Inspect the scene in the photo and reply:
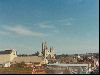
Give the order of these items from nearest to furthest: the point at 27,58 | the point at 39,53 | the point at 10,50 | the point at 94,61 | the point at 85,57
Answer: the point at 94,61 < the point at 85,57 < the point at 27,58 < the point at 10,50 < the point at 39,53

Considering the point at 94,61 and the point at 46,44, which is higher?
the point at 46,44

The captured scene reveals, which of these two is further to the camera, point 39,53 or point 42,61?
point 39,53

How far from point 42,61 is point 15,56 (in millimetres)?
2936

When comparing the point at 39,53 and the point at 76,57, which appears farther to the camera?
the point at 39,53

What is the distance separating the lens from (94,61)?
40.3 feet

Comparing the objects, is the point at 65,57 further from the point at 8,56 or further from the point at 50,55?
the point at 8,56

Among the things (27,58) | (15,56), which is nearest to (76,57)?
(27,58)

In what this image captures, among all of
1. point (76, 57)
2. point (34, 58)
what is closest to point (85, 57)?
point (76, 57)

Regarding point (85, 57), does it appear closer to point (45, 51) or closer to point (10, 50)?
point (45, 51)

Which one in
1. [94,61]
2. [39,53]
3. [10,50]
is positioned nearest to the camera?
[94,61]

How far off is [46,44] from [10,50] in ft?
9.40

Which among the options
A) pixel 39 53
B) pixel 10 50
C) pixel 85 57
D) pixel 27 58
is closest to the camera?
pixel 85 57

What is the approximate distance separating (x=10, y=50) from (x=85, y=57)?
19.7 feet

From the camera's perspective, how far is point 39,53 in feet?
60.7
